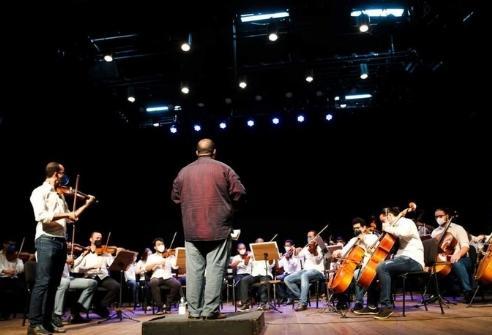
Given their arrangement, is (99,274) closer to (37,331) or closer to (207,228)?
(37,331)

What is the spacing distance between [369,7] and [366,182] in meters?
5.63

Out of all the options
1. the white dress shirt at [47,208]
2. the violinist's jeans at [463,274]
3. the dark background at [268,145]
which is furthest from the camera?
the dark background at [268,145]

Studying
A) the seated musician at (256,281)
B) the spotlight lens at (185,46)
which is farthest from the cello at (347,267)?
the spotlight lens at (185,46)

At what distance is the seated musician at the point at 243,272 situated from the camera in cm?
905

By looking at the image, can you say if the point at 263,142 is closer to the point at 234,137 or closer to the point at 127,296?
the point at 234,137

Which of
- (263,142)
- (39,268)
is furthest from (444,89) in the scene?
(39,268)

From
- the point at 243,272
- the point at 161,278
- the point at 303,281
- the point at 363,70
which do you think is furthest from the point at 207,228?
the point at 363,70

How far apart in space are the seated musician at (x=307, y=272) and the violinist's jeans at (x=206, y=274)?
461cm

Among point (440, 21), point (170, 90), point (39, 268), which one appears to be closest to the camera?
point (39, 268)

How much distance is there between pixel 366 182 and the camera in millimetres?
12492

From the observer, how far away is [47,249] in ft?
14.9

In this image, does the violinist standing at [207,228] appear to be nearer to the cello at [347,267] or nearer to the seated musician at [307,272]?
the cello at [347,267]

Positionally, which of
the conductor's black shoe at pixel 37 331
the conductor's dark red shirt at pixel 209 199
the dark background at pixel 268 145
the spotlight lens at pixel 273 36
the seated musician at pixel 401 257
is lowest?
the conductor's black shoe at pixel 37 331

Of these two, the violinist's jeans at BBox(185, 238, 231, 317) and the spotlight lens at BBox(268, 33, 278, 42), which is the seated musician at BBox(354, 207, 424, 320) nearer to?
the violinist's jeans at BBox(185, 238, 231, 317)
